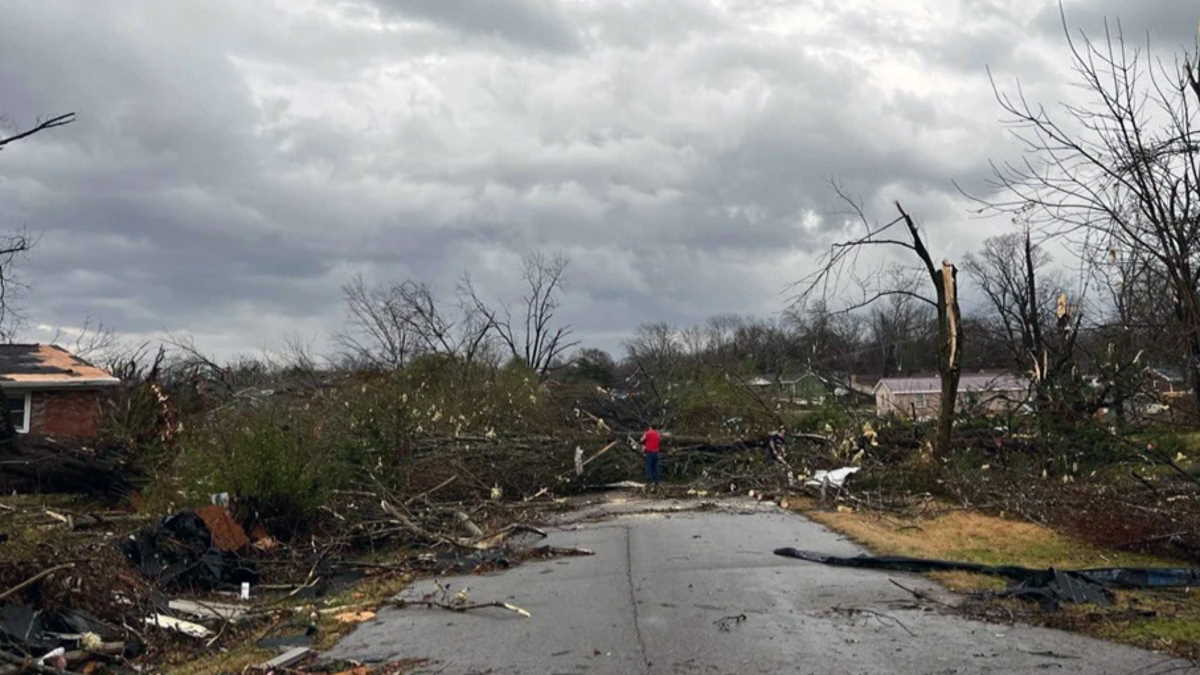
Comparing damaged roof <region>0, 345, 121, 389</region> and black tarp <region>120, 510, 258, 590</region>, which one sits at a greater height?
damaged roof <region>0, 345, 121, 389</region>

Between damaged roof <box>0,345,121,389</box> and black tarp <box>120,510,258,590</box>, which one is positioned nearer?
black tarp <box>120,510,258,590</box>

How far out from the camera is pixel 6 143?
1192cm

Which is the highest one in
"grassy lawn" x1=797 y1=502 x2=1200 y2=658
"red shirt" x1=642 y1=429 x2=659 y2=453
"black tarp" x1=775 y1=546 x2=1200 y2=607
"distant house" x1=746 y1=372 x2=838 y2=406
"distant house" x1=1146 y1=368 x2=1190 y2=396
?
"distant house" x1=1146 y1=368 x2=1190 y2=396

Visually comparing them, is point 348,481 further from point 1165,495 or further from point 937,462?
point 1165,495

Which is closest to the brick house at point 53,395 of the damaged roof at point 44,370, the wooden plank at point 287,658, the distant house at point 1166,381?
the damaged roof at point 44,370

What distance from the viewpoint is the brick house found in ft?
100

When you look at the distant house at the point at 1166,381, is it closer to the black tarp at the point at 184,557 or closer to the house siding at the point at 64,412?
the black tarp at the point at 184,557

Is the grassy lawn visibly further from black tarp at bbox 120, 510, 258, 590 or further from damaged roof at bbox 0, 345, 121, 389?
damaged roof at bbox 0, 345, 121, 389

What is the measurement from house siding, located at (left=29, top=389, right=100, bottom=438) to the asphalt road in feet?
80.2

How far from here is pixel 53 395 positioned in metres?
31.4

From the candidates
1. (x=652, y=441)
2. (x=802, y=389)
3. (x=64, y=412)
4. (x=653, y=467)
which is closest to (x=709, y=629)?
(x=652, y=441)

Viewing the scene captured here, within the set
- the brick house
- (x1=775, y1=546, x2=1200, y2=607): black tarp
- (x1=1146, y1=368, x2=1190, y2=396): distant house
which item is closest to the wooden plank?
(x1=775, y1=546, x2=1200, y2=607): black tarp

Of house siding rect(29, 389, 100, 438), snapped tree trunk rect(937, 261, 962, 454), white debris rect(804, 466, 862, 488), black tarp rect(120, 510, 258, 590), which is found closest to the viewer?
black tarp rect(120, 510, 258, 590)

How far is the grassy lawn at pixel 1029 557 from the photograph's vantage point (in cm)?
773
